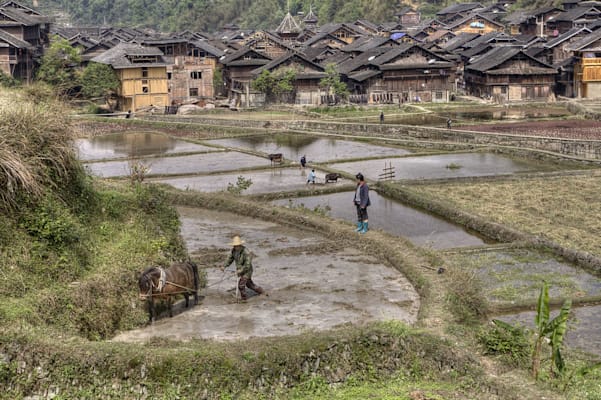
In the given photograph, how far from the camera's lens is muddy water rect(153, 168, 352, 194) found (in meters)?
29.7

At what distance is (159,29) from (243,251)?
149 m

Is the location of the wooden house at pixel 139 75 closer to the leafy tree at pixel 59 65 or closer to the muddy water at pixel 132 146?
the leafy tree at pixel 59 65

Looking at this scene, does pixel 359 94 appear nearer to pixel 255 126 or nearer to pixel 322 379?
pixel 255 126

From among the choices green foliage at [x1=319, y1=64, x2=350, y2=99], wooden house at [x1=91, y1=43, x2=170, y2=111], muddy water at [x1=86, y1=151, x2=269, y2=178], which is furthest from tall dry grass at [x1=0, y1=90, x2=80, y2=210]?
green foliage at [x1=319, y1=64, x2=350, y2=99]

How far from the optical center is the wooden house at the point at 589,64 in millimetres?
61916

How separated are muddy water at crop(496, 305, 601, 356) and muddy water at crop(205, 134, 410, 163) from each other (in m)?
22.6

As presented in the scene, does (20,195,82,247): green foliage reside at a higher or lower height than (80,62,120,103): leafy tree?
lower

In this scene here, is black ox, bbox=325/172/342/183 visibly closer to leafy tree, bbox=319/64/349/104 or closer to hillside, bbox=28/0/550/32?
leafy tree, bbox=319/64/349/104

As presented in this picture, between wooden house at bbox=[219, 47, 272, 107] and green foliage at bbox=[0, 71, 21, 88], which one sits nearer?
green foliage at bbox=[0, 71, 21, 88]

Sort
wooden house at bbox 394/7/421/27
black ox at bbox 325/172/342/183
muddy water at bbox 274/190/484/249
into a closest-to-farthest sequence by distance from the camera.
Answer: muddy water at bbox 274/190/484/249, black ox at bbox 325/172/342/183, wooden house at bbox 394/7/421/27

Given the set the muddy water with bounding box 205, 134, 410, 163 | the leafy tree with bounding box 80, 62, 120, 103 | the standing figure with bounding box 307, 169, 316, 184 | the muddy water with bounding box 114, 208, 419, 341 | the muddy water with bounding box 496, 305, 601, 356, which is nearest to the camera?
the muddy water with bounding box 114, 208, 419, 341

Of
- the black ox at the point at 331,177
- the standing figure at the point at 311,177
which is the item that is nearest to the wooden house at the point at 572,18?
the black ox at the point at 331,177

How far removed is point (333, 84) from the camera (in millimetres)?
63562

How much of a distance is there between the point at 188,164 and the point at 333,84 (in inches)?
1136
